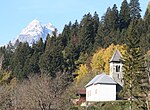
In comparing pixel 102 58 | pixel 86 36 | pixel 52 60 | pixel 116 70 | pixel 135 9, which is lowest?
pixel 116 70

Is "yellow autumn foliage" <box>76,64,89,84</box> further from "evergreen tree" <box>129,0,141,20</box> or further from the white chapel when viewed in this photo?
"evergreen tree" <box>129,0,141,20</box>

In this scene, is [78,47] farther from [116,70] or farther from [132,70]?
[132,70]

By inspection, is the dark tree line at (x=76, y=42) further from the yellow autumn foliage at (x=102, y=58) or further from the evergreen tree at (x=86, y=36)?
the yellow autumn foliage at (x=102, y=58)

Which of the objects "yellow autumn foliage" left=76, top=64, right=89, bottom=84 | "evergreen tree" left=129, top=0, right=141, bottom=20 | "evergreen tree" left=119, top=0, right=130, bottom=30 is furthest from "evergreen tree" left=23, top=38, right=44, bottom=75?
"evergreen tree" left=129, top=0, right=141, bottom=20

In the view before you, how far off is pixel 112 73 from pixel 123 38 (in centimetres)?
1864

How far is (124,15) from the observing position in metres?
94.2

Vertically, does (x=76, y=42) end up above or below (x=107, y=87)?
above

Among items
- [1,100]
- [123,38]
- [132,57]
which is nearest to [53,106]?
[1,100]

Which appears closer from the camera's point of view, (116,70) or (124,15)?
(116,70)

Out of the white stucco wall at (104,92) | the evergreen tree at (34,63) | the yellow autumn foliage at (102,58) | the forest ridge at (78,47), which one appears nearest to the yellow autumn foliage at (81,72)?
the forest ridge at (78,47)

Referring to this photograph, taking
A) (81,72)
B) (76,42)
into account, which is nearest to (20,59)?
(76,42)

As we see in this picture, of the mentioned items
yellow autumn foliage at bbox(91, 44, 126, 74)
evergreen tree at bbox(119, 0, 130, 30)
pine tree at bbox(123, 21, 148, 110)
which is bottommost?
pine tree at bbox(123, 21, 148, 110)

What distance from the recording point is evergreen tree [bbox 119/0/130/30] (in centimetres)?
9231

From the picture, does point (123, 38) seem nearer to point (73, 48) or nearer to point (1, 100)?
point (73, 48)
